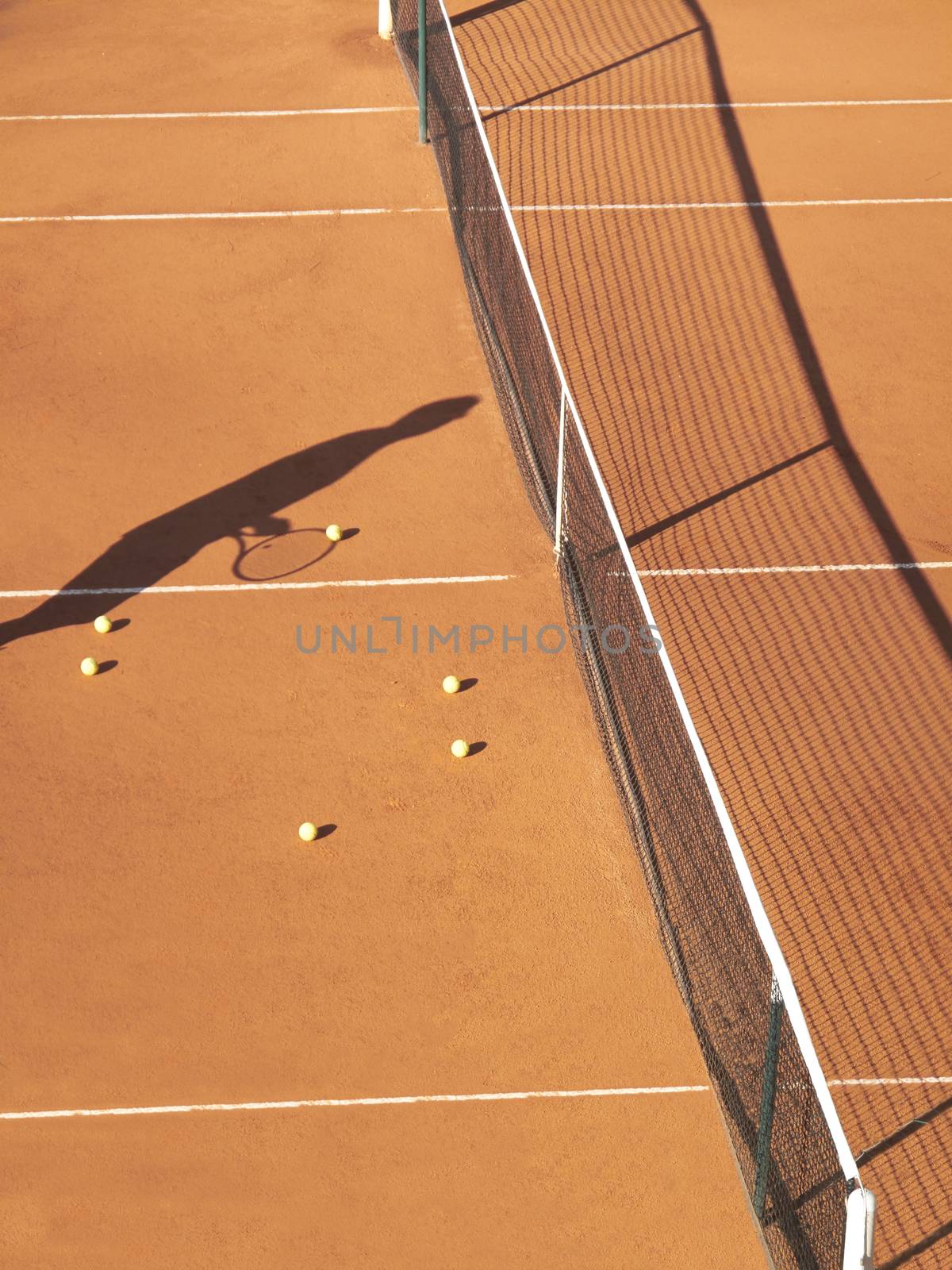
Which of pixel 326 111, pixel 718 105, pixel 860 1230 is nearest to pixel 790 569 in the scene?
pixel 860 1230

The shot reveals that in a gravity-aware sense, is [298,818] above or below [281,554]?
below

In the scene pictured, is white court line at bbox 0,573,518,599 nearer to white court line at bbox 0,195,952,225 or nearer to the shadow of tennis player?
the shadow of tennis player

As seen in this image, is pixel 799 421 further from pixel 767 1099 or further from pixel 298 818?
pixel 767 1099

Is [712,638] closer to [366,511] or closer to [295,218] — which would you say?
[366,511]

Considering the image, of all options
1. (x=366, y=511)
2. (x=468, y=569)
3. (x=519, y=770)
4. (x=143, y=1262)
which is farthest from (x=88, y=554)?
(x=143, y=1262)

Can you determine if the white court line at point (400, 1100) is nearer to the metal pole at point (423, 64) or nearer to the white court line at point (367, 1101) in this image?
the white court line at point (367, 1101)
